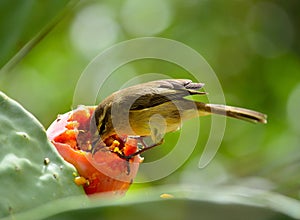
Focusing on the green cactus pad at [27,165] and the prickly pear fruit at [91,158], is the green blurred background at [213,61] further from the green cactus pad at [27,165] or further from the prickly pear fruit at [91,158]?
the green cactus pad at [27,165]

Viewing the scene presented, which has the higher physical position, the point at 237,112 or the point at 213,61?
the point at 213,61

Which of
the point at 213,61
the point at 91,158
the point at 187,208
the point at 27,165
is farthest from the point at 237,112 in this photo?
the point at 187,208

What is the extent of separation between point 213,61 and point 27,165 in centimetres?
303

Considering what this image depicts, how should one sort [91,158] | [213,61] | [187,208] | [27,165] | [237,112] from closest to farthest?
[187,208]
[27,165]
[91,158]
[237,112]
[213,61]

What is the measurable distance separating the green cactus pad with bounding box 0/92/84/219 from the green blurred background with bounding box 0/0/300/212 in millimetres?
2179

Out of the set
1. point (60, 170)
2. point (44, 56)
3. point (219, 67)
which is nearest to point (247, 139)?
point (219, 67)

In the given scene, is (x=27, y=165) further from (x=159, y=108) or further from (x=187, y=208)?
(x=159, y=108)

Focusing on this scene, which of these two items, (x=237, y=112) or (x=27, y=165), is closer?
(x=27, y=165)

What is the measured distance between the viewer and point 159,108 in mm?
2586

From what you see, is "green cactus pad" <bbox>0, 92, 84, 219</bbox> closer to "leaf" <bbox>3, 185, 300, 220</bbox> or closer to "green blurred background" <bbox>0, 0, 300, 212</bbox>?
"leaf" <bbox>3, 185, 300, 220</bbox>

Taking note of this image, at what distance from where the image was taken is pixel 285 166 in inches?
120

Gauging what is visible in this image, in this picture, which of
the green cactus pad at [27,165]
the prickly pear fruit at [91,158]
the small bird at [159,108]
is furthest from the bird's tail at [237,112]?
the green cactus pad at [27,165]

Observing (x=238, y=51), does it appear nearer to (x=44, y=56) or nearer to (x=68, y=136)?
(x=44, y=56)

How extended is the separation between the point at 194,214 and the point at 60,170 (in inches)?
23.5
